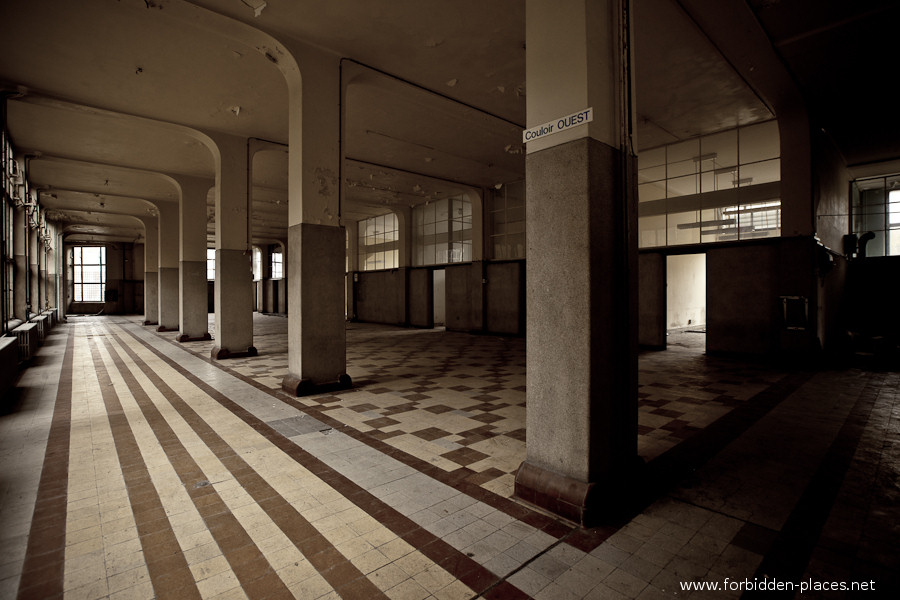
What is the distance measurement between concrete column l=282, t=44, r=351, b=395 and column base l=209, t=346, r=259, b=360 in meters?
3.87

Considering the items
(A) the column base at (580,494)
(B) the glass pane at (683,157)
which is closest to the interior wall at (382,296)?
(B) the glass pane at (683,157)

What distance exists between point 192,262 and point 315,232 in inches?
342

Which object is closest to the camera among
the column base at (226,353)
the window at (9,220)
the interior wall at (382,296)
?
the column base at (226,353)

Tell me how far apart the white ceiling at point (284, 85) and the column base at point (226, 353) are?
4.27m

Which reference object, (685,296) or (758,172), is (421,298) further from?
(758,172)

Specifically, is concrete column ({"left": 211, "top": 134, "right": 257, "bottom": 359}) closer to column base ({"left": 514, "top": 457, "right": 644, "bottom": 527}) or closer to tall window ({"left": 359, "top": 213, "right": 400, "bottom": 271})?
column base ({"left": 514, "top": 457, "right": 644, "bottom": 527})

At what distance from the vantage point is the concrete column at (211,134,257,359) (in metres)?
9.42

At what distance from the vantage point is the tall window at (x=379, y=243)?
19.3 m

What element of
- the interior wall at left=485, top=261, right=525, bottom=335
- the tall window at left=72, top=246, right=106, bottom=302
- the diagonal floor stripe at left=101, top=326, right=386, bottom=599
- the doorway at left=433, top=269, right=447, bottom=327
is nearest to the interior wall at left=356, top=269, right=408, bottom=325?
the doorway at left=433, top=269, right=447, bottom=327

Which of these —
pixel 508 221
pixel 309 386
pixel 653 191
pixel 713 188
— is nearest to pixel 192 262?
pixel 309 386

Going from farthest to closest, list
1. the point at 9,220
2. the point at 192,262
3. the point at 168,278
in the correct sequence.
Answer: the point at 168,278 < the point at 192,262 < the point at 9,220

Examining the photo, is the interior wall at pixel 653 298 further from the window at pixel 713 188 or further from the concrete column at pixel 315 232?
the concrete column at pixel 315 232

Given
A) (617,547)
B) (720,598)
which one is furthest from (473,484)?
(720,598)

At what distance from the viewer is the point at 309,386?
244 inches
